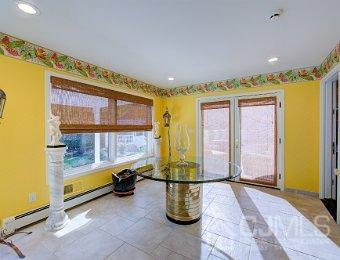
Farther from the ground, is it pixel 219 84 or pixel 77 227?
pixel 219 84

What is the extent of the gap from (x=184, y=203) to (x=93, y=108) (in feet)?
6.87

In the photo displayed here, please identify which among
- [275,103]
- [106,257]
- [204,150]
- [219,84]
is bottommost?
[106,257]

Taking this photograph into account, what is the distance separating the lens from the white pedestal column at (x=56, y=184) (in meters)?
2.28

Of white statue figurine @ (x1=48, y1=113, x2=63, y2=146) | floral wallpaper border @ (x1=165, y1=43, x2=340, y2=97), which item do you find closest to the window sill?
white statue figurine @ (x1=48, y1=113, x2=63, y2=146)

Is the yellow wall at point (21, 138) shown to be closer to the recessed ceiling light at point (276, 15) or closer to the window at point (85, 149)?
the window at point (85, 149)

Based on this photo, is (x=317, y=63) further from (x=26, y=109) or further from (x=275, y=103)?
(x=26, y=109)

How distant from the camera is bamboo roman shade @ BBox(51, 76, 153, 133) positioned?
2.67 m

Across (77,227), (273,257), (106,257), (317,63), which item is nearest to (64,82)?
(77,227)

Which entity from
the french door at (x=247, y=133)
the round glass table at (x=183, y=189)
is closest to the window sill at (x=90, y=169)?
the round glass table at (x=183, y=189)

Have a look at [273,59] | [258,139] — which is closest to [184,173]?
[273,59]

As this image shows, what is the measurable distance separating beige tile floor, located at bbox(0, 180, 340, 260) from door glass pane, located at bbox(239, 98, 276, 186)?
2.55 ft

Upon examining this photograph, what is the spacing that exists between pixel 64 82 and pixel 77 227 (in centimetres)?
196

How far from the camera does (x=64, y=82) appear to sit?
268 cm

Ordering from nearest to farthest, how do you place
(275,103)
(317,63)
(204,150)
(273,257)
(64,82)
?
1. (273,257)
2. (64,82)
3. (317,63)
4. (275,103)
5. (204,150)
